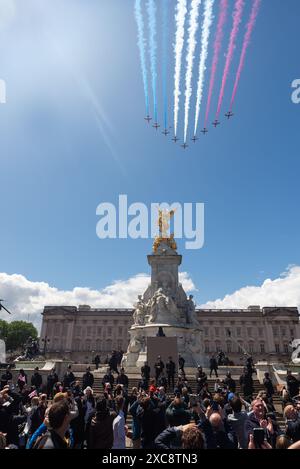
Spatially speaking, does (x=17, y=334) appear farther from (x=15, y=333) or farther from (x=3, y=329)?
(x=3, y=329)

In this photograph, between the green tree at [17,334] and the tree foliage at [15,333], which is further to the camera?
the green tree at [17,334]

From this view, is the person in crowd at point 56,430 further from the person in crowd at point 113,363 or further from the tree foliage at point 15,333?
the tree foliage at point 15,333

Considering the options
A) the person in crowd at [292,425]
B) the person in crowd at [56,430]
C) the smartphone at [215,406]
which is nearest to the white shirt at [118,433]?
the smartphone at [215,406]

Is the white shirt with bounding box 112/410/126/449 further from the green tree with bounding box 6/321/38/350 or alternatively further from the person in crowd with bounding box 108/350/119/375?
the green tree with bounding box 6/321/38/350

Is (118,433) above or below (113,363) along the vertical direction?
below

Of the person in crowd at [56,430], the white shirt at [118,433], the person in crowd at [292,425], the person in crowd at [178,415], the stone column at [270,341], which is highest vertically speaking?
the stone column at [270,341]

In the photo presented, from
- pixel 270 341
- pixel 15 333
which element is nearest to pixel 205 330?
pixel 270 341

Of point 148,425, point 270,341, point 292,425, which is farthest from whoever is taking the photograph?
point 270,341

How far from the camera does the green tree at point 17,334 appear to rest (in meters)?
96.2

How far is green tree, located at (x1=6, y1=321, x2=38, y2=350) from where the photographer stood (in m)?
96.2

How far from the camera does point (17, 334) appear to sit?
97125 mm
